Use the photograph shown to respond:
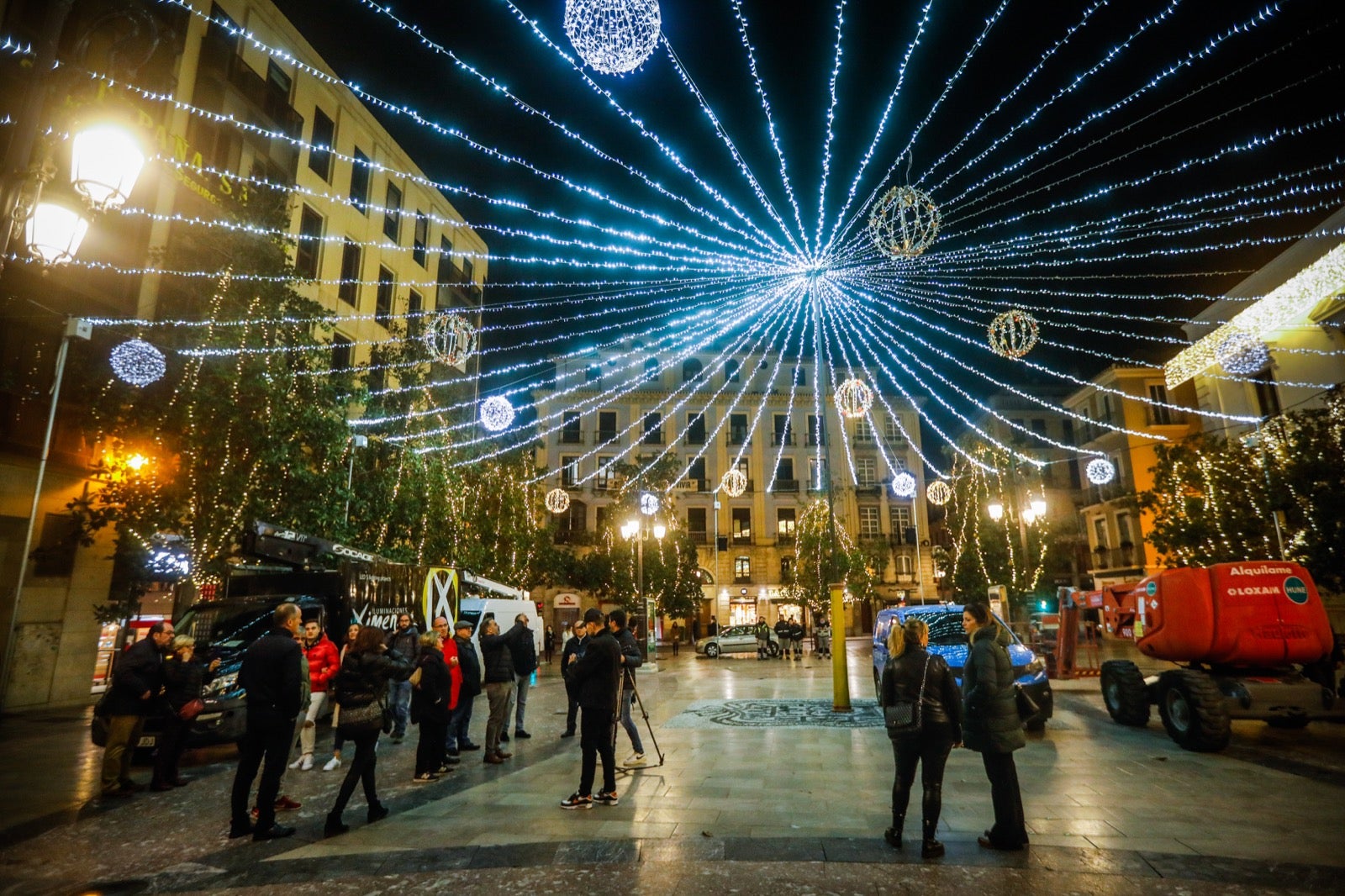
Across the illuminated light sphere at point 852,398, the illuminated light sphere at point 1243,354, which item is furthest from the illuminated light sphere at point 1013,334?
the illuminated light sphere at point 1243,354

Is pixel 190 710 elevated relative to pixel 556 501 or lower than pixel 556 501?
lower

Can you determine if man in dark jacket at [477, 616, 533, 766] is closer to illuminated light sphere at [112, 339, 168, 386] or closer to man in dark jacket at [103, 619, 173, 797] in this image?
man in dark jacket at [103, 619, 173, 797]

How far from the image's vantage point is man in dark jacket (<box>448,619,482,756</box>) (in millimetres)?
8664

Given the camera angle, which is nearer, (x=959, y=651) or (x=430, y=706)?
(x=430, y=706)

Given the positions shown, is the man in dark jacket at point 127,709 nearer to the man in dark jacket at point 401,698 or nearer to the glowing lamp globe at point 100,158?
the man in dark jacket at point 401,698

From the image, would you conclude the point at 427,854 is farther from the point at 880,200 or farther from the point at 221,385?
the point at 221,385

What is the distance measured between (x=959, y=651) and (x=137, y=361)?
1527 cm

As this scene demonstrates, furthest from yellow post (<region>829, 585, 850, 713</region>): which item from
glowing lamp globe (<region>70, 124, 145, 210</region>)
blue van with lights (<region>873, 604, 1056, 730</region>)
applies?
glowing lamp globe (<region>70, 124, 145, 210</region>)

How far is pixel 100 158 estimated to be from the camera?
15.0ft

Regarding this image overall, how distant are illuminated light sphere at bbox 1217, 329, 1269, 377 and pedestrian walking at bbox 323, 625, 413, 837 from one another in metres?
23.0

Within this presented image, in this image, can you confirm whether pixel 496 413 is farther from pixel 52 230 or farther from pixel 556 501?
pixel 52 230

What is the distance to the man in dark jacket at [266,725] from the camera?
18.2 feet

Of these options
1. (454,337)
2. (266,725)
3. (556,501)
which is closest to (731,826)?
(266,725)

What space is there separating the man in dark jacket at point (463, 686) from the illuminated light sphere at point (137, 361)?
9.32 meters
